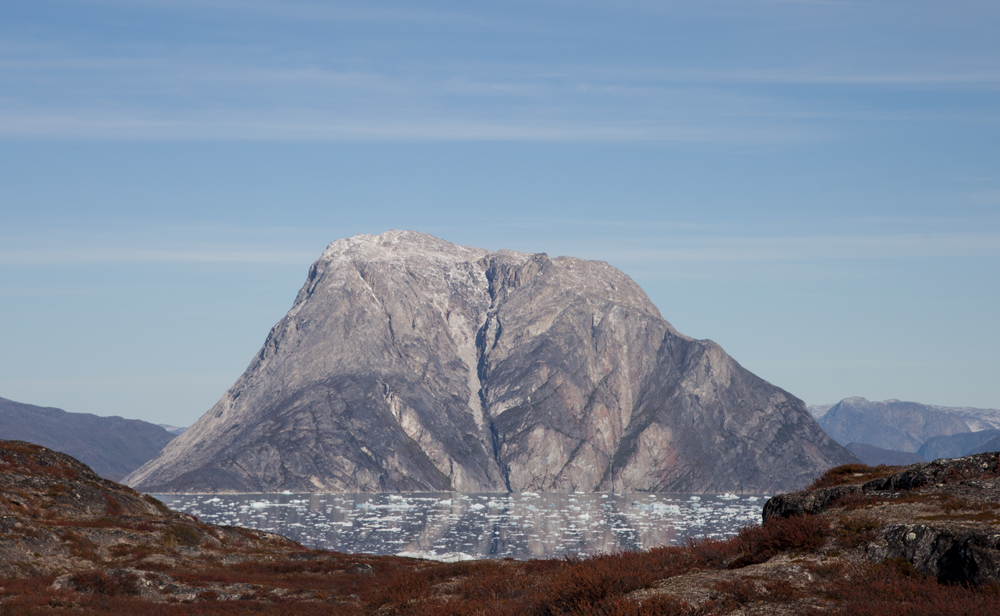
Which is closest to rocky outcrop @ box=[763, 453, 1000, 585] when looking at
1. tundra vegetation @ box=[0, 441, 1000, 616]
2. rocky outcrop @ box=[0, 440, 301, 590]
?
tundra vegetation @ box=[0, 441, 1000, 616]

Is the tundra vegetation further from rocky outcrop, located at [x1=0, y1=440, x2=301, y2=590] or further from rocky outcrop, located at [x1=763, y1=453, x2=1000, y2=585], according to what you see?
rocky outcrop, located at [x1=0, y1=440, x2=301, y2=590]

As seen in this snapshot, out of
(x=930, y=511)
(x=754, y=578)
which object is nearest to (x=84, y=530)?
(x=754, y=578)

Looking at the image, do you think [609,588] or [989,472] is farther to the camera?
[989,472]

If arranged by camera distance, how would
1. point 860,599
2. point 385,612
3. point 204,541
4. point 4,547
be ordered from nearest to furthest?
point 860,599
point 385,612
point 4,547
point 204,541

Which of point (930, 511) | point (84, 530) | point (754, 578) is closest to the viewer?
point (754, 578)

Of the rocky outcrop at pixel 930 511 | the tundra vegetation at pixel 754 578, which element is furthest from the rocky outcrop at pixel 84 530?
the rocky outcrop at pixel 930 511

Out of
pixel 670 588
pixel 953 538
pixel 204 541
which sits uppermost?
pixel 953 538

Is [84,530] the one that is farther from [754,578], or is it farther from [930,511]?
[930,511]

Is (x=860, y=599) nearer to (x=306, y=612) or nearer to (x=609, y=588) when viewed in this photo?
(x=609, y=588)

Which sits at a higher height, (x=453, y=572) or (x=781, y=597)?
(x=781, y=597)

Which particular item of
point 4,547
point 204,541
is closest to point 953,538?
point 4,547

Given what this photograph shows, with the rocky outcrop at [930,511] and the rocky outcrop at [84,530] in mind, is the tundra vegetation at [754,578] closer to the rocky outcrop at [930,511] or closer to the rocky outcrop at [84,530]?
the rocky outcrop at [930,511]
